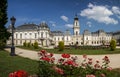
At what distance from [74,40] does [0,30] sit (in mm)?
90779

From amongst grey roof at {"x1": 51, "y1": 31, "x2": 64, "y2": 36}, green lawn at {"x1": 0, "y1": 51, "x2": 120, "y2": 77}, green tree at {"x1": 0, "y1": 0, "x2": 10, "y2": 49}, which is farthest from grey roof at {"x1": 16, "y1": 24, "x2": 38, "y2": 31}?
green lawn at {"x1": 0, "y1": 51, "x2": 120, "y2": 77}

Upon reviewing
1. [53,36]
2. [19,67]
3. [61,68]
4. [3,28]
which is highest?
[53,36]

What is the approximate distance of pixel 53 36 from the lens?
112m

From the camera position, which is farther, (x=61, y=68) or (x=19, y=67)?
(x=19, y=67)

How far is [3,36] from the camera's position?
65.1 feet

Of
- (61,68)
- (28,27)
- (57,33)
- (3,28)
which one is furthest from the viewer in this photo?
(57,33)

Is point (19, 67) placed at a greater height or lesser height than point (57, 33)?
lesser

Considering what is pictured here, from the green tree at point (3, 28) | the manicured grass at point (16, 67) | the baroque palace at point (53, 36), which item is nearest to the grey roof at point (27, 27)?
the baroque palace at point (53, 36)

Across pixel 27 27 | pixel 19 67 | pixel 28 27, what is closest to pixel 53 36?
pixel 28 27

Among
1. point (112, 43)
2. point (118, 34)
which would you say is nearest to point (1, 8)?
point (112, 43)

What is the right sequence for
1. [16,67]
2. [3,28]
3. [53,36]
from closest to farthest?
[16,67] < [3,28] < [53,36]

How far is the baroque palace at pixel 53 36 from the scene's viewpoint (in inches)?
3482

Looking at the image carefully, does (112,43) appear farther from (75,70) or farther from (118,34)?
(118,34)

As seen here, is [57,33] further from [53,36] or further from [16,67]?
[16,67]
